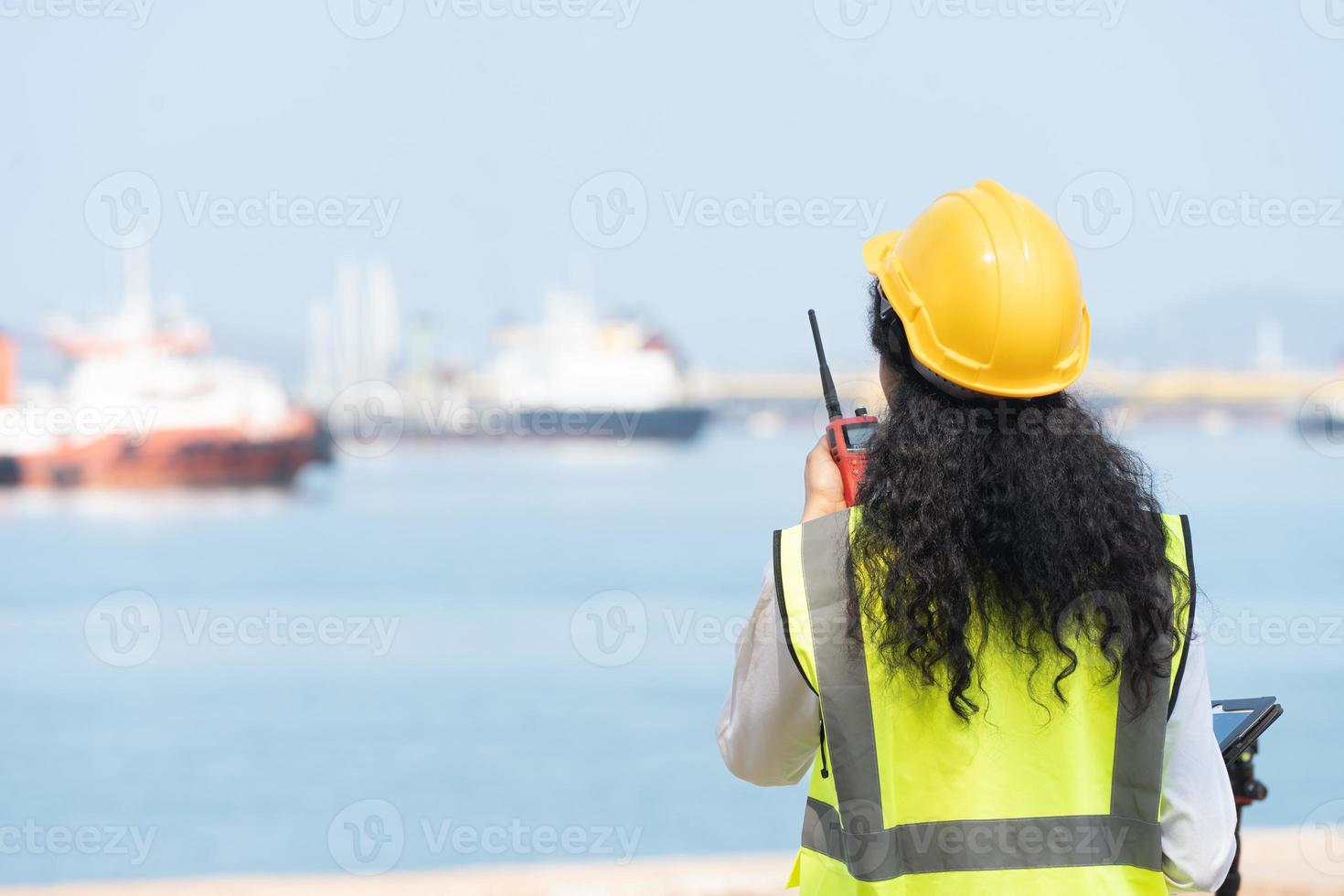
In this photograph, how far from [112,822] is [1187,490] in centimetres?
4723

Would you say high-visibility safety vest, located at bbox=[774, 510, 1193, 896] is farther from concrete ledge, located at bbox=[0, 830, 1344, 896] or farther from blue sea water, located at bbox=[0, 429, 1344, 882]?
concrete ledge, located at bbox=[0, 830, 1344, 896]

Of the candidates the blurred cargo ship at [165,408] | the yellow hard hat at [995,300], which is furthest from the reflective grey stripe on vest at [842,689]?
the blurred cargo ship at [165,408]

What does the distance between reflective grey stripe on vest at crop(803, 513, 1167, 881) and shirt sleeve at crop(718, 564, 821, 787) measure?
0.03 meters

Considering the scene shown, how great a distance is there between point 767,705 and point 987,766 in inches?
6.7

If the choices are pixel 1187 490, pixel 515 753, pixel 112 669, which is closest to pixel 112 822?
pixel 515 753

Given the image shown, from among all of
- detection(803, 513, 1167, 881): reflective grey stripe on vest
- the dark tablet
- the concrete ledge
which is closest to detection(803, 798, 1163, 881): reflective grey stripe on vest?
detection(803, 513, 1167, 881): reflective grey stripe on vest

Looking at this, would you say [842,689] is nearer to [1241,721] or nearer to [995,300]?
[995,300]

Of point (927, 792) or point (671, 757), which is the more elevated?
point (927, 792)

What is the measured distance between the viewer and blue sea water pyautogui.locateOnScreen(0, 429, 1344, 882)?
9.76m

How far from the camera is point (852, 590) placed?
1106 millimetres

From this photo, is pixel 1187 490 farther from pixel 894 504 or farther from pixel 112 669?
pixel 894 504

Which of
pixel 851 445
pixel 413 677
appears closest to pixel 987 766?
pixel 851 445

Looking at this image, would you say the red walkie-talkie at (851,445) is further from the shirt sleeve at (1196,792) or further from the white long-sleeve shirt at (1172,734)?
the shirt sleeve at (1196,792)

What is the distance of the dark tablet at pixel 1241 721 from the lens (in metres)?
1.34
